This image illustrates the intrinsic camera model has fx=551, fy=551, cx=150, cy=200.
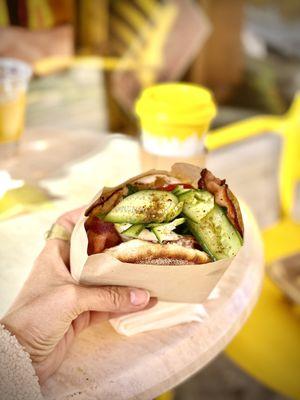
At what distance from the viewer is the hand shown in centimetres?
82

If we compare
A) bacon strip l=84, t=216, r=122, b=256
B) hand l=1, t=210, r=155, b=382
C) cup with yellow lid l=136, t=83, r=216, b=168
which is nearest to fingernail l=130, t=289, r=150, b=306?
hand l=1, t=210, r=155, b=382

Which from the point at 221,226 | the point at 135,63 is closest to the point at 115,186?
the point at 221,226

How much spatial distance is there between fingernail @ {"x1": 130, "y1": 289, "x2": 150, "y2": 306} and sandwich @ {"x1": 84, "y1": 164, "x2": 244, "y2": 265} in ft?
0.32

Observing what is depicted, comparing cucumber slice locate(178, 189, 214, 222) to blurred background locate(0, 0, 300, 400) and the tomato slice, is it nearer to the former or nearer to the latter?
the tomato slice

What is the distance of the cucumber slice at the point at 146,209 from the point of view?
0.78 metres

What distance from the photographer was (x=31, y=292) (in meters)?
0.86

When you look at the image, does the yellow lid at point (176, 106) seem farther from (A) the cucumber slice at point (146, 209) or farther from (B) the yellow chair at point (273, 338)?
(B) the yellow chair at point (273, 338)

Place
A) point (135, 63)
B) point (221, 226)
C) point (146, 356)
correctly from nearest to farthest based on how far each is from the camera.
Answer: point (221, 226) < point (146, 356) < point (135, 63)

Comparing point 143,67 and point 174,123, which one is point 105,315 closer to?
point 174,123

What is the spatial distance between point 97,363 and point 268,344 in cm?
80

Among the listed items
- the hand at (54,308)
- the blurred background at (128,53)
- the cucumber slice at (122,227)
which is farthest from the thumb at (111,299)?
the blurred background at (128,53)

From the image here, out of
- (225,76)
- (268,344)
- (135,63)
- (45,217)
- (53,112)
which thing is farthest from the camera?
(225,76)

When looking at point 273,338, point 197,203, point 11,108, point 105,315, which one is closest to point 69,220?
point 105,315

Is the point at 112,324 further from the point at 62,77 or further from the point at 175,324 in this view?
the point at 62,77
